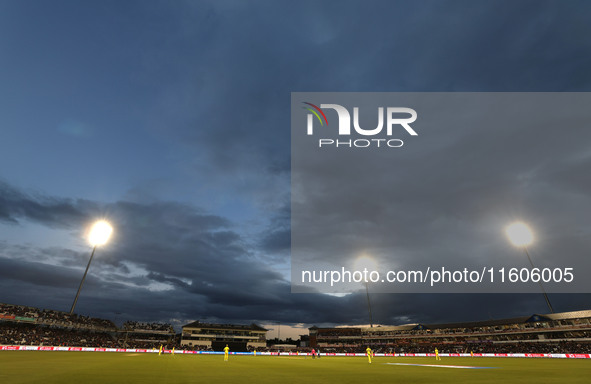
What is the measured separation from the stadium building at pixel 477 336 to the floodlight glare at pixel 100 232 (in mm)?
79631

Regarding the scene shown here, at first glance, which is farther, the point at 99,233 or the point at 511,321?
the point at 511,321

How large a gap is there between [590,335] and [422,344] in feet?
140

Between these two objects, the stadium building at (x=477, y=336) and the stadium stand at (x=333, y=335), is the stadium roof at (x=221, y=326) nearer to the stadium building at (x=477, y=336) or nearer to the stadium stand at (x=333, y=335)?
the stadium stand at (x=333, y=335)

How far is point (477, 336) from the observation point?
93.2 meters

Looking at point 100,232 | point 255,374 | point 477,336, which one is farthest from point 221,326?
point 255,374

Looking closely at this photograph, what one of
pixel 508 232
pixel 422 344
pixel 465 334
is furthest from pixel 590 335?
pixel 422 344

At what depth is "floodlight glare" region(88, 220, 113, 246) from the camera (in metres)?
52.1

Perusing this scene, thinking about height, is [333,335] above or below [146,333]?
above

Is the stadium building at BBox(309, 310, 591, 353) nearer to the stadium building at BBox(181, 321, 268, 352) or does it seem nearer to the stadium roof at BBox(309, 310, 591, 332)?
the stadium roof at BBox(309, 310, 591, 332)

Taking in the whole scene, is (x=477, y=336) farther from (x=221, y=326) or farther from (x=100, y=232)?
(x=100, y=232)

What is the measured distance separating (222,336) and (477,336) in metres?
81.8

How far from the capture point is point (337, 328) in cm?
12400

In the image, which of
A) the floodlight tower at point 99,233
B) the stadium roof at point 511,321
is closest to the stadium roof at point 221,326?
the stadium roof at point 511,321

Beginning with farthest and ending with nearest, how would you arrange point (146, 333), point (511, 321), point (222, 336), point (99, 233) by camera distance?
1. point (222, 336)
2. point (146, 333)
3. point (511, 321)
4. point (99, 233)
